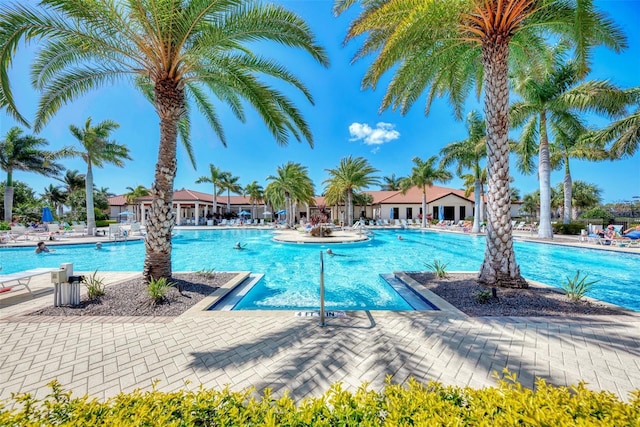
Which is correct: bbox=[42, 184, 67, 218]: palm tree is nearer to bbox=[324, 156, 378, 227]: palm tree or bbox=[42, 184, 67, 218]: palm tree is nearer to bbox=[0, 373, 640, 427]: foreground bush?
bbox=[324, 156, 378, 227]: palm tree

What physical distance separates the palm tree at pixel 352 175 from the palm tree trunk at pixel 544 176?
16651 millimetres

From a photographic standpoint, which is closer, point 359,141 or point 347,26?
point 347,26

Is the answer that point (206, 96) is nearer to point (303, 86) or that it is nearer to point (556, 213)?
point (303, 86)

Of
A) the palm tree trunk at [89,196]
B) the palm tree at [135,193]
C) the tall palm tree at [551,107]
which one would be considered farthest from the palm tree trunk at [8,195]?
the tall palm tree at [551,107]

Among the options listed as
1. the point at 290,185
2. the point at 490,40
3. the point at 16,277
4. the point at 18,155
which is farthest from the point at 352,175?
the point at 18,155

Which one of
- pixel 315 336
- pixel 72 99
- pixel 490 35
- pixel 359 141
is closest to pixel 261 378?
pixel 315 336

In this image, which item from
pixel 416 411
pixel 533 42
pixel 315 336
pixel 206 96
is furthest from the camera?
pixel 206 96

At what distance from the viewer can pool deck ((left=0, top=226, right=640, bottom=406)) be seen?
303 cm

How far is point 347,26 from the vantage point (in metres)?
6.33

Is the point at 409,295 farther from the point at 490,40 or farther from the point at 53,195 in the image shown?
the point at 53,195

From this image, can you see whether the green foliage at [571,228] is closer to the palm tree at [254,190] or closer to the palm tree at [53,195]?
the palm tree at [254,190]

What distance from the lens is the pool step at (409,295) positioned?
584 cm

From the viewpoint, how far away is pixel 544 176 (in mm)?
17844

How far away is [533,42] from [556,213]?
191 feet
